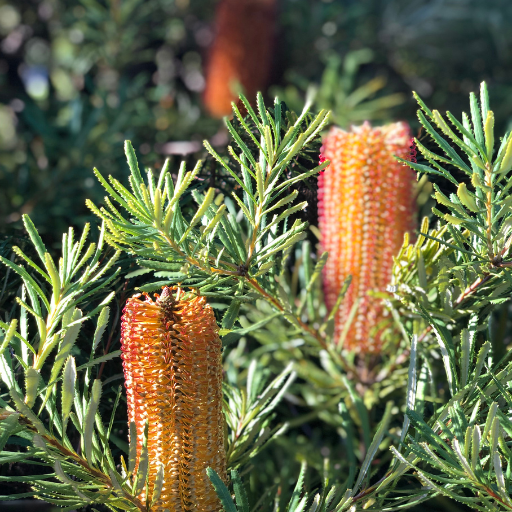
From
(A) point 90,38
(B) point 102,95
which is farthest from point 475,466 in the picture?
(A) point 90,38

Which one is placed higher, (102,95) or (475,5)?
(475,5)

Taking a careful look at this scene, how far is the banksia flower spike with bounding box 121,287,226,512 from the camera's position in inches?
7.9

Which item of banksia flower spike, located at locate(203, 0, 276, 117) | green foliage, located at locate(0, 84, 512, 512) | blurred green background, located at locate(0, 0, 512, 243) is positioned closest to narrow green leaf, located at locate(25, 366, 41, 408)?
green foliage, located at locate(0, 84, 512, 512)

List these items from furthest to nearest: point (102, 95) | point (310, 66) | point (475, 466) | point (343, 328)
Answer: point (310, 66), point (102, 95), point (343, 328), point (475, 466)

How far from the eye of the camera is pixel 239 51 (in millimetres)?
731

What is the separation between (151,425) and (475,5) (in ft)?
2.85

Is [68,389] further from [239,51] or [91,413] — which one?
[239,51]

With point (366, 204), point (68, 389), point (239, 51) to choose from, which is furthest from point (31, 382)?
point (239, 51)

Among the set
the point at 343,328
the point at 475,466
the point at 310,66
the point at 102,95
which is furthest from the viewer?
the point at 310,66

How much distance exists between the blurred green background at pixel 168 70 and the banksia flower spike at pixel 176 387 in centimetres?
33

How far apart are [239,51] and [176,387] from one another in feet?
2.02

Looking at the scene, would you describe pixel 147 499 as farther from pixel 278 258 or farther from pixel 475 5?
pixel 475 5

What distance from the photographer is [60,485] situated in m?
0.20

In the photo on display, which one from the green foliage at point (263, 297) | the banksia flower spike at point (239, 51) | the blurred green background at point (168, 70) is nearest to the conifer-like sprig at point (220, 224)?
the green foliage at point (263, 297)
